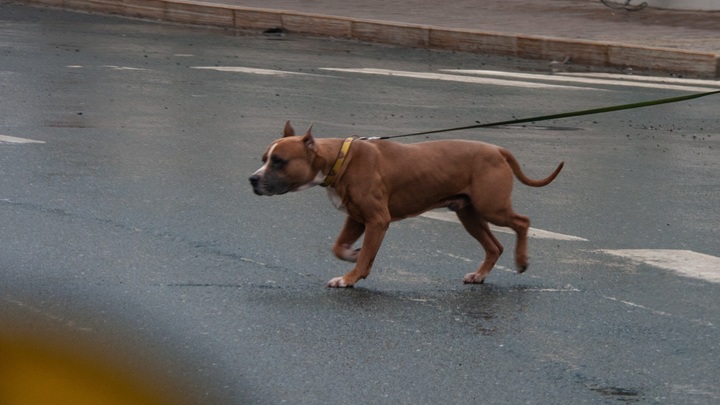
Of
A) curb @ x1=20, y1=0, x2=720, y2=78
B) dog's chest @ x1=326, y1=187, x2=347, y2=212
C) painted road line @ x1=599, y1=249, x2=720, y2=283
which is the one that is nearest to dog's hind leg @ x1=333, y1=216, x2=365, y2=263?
dog's chest @ x1=326, y1=187, x2=347, y2=212

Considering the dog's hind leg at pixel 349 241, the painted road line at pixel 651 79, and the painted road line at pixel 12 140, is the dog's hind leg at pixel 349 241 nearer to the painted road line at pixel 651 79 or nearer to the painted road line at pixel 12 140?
the painted road line at pixel 12 140

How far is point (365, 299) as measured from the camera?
17.7 feet

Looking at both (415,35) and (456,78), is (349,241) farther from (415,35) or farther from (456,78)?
(415,35)

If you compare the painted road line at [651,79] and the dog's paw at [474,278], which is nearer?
the dog's paw at [474,278]

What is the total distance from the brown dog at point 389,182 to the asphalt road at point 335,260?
200 mm

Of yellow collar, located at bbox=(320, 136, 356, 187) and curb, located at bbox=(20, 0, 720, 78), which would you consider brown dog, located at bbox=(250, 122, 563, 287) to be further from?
curb, located at bbox=(20, 0, 720, 78)

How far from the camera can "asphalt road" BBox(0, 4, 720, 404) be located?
4242 millimetres

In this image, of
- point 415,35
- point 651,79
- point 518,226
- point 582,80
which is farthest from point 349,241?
point 415,35

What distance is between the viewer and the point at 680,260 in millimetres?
6375

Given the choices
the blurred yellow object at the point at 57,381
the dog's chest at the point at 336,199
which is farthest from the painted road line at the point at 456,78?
the blurred yellow object at the point at 57,381

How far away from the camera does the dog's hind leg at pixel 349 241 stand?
570cm

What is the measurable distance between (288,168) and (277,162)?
0.20ft

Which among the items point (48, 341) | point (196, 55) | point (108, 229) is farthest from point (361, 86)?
point (48, 341)

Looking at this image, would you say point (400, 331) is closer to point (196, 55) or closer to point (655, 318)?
point (655, 318)
